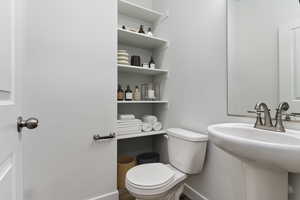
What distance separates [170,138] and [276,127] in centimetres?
88

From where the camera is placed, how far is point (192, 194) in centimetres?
162

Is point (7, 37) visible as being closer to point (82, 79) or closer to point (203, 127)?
point (82, 79)

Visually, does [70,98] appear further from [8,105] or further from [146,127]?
[146,127]

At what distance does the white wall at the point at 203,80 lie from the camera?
1339 millimetres

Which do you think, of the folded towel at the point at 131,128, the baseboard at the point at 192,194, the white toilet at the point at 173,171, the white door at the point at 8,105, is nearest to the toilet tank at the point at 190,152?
the white toilet at the point at 173,171

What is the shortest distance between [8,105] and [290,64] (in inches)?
57.8

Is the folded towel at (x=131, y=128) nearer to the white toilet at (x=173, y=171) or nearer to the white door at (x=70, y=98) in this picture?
the white door at (x=70, y=98)

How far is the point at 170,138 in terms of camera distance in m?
1.61

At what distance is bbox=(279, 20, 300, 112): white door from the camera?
3.22 ft

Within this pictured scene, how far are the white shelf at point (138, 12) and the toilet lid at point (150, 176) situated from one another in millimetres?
1728

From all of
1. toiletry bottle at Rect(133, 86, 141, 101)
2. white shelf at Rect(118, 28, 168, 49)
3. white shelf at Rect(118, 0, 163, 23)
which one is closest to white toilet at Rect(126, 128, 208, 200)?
toiletry bottle at Rect(133, 86, 141, 101)

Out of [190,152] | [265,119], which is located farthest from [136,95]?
[265,119]

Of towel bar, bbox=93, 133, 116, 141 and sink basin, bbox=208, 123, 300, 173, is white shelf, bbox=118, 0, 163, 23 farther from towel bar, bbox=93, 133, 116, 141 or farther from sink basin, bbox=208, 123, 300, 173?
sink basin, bbox=208, 123, 300, 173

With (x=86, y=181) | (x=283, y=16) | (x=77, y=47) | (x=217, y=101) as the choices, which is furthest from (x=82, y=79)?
(x=283, y=16)
